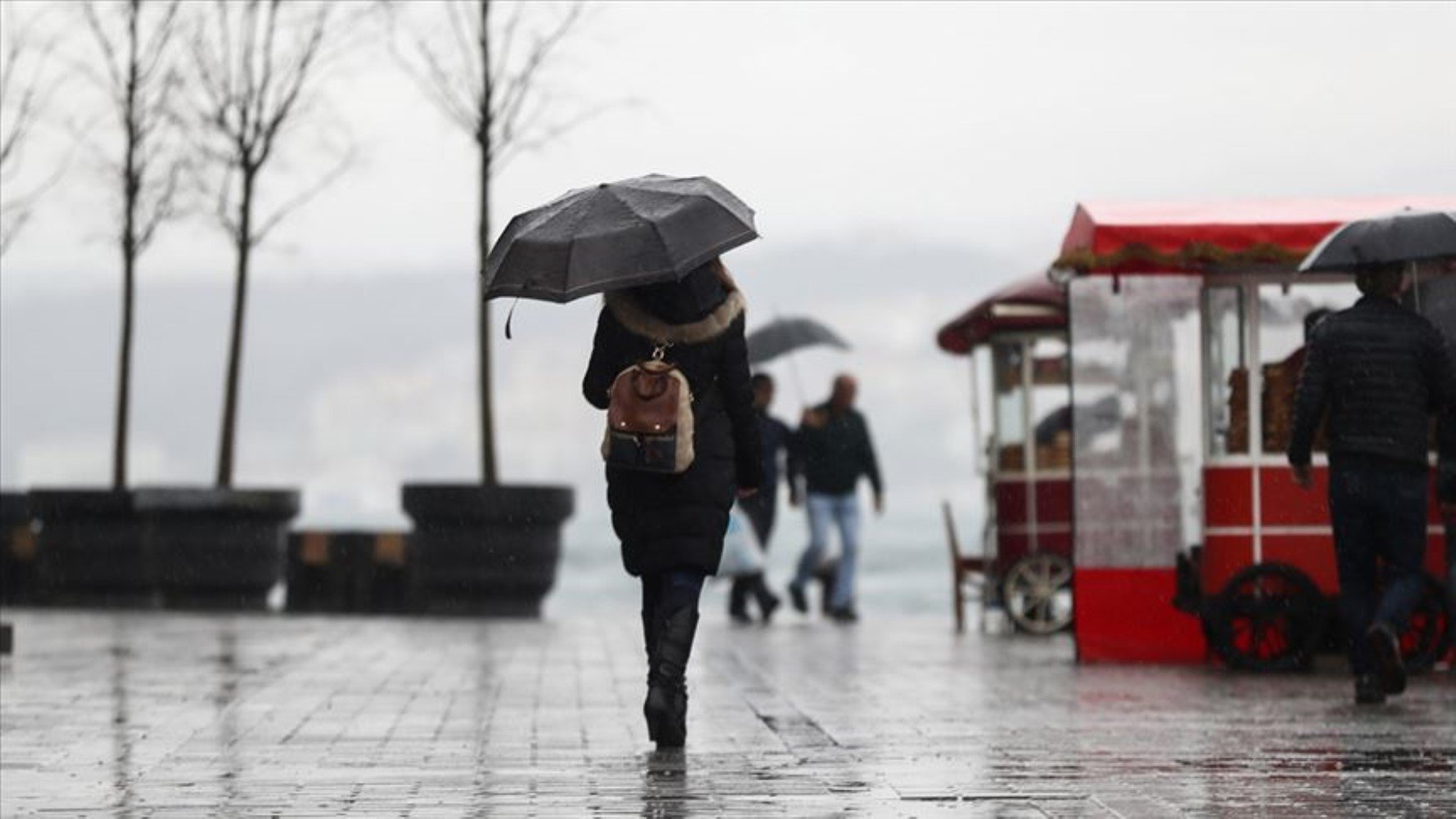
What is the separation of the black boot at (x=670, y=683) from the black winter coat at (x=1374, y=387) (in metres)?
3.51

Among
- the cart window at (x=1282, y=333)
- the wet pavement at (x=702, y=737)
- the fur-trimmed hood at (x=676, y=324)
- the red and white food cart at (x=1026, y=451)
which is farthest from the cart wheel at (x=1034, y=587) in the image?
the fur-trimmed hood at (x=676, y=324)

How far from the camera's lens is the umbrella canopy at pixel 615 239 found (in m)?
10.4

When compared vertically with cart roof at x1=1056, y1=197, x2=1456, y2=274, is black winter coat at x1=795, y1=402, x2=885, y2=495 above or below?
below

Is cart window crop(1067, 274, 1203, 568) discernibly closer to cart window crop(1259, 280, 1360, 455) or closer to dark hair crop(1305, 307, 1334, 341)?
cart window crop(1259, 280, 1360, 455)

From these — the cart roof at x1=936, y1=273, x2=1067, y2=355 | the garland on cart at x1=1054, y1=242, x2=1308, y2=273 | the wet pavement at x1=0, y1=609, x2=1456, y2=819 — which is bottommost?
the wet pavement at x1=0, y1=609, x2=1456, y2=819

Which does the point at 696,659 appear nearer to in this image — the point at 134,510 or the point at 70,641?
the point at 70,641

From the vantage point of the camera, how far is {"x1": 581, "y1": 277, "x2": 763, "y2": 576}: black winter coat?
10742 millimetres

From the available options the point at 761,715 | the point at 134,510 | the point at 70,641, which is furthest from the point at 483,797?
the point at 134,510

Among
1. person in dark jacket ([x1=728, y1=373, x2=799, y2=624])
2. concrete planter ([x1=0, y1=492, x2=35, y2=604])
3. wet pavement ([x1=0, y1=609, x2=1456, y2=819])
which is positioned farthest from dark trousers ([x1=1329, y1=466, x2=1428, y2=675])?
concrete planter ([x1=0, y1=492, x2=35, y2=604])

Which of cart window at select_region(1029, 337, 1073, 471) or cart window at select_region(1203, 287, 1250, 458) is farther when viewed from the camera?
cart window at select_region(1029, 337, 1073, 471)

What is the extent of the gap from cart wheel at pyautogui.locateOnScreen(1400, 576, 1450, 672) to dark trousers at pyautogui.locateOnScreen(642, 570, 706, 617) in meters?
5.89

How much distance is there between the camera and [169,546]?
1012 inches

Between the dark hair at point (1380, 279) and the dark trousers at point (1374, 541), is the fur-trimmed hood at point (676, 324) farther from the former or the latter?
the dark hair at point (1380, 279)

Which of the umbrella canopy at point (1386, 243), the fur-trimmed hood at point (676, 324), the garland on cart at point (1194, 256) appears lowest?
the fur-trimmed hood at point (676, 324)
